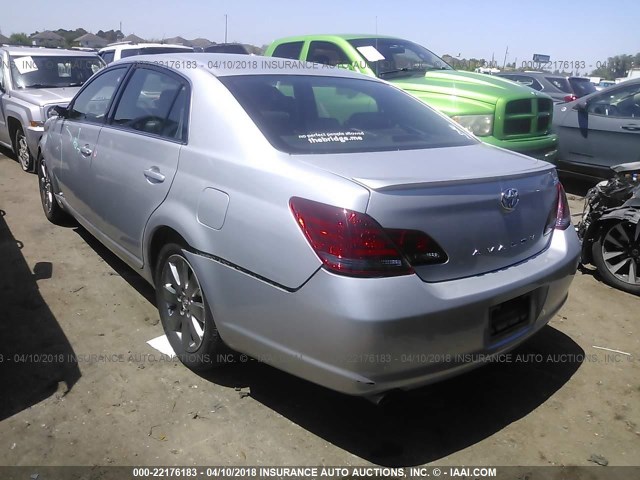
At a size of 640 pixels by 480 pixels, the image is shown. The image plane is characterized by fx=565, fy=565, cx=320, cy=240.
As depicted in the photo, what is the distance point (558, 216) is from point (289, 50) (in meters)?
5.75

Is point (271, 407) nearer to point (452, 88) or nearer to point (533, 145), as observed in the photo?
point (452, 88)

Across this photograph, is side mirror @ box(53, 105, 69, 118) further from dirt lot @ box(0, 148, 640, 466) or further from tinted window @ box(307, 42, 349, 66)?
tinted window @ box(307, 42, 349, 66)

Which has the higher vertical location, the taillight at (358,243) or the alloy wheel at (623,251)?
the taillight at (358,243)

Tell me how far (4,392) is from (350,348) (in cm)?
196

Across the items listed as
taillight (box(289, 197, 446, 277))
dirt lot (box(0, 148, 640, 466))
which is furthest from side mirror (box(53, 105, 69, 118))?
taillight (box(289, 197, 446, 277))

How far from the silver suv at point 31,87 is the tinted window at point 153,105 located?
13.4ft

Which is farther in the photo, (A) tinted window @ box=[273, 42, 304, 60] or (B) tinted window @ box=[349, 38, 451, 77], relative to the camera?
(A) tinted window @ box=[273, 42, 304, 60]

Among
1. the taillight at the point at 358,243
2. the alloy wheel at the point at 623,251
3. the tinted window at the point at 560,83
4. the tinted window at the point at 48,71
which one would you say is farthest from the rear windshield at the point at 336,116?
the tinted window at the point at 560,83

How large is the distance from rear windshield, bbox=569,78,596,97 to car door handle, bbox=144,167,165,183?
12.1 m

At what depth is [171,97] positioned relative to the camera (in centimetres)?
333

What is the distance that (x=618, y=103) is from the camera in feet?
23.8

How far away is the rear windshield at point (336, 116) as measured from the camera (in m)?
2.79

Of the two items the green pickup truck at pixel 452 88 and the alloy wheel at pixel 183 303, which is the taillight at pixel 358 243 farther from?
the green pickup truck at pixel 452 88

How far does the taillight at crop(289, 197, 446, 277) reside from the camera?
7.20ft
